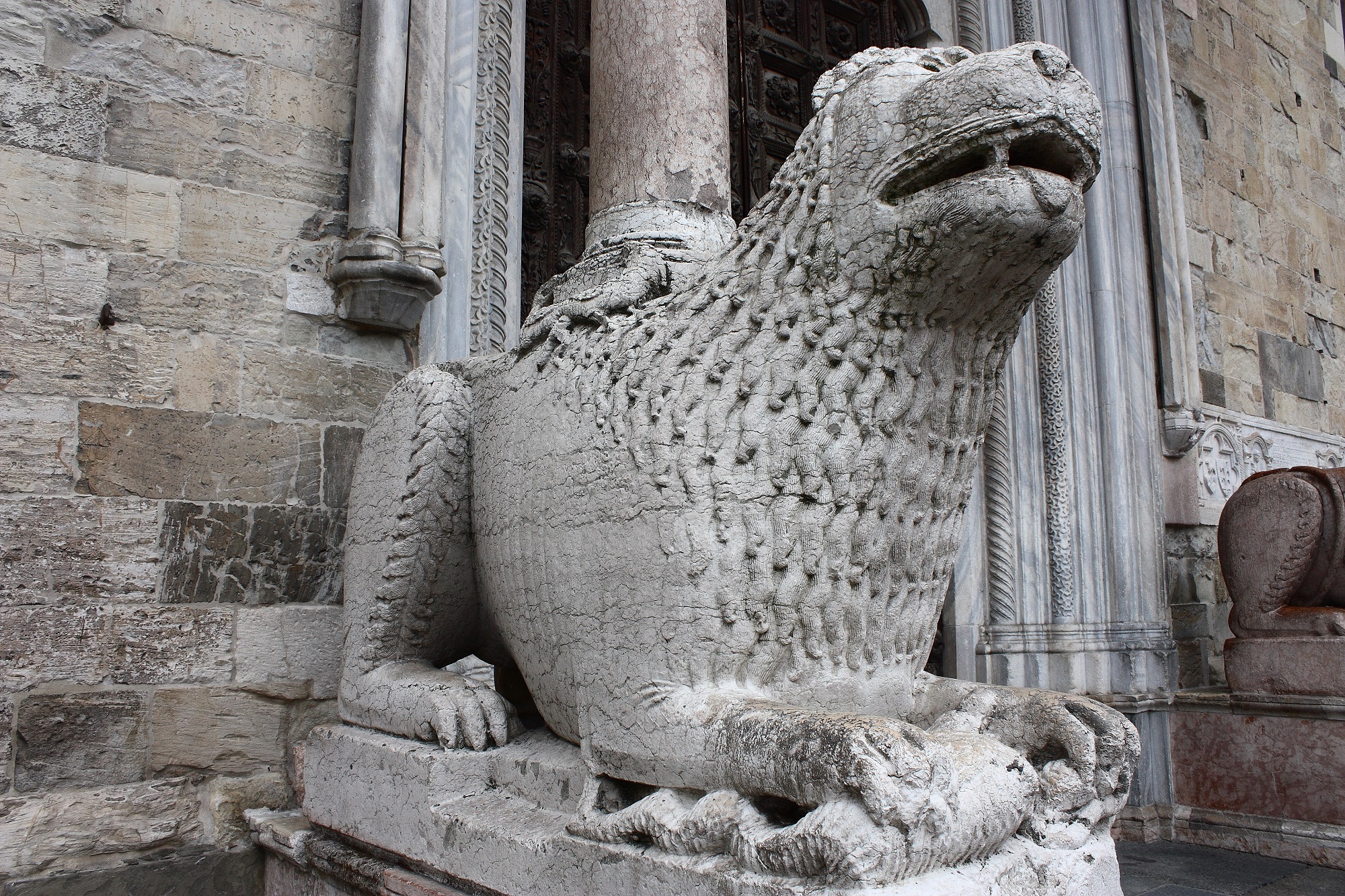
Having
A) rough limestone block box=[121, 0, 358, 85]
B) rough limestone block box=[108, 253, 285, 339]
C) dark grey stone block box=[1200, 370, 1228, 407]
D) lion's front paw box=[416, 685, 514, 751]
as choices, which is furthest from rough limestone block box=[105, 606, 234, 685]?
dark grey stone block box=[1200, 370, 1228, 407]

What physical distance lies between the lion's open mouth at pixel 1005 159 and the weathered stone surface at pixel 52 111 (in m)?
2.15

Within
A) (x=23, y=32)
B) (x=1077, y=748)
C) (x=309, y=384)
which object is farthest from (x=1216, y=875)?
(x=23, y=32)

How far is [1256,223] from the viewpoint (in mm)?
5871

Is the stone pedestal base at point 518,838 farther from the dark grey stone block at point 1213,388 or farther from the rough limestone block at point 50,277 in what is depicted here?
the dark grey stone block at point 1213,388

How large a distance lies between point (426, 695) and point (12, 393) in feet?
4.39

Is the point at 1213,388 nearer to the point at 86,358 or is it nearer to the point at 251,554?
the point at 251,554

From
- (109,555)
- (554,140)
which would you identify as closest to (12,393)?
(109,555)

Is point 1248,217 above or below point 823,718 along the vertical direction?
above

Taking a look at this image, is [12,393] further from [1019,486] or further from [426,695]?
[1019,486]

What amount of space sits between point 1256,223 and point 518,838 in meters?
6.17

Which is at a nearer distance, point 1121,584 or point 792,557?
point 792,557

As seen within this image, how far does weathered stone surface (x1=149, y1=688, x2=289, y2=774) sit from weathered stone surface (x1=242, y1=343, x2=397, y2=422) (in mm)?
757

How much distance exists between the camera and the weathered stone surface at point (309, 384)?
8.45ft

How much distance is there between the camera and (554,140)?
3902 mm
